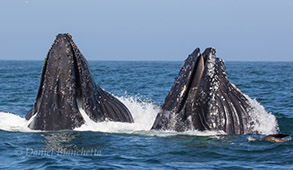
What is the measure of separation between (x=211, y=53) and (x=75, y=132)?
278 cm

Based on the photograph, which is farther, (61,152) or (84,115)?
(84,115)

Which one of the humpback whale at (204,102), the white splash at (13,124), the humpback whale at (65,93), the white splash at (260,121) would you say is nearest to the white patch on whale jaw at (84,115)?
the humpback whale at (65,93)

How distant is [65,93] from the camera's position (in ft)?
31.8

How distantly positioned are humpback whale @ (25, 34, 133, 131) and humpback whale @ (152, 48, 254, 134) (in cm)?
154

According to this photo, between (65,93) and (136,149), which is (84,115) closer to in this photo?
(65,93)

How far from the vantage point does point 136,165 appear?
25.9 feet

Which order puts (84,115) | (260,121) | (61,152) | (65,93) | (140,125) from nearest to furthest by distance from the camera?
Result: (61,152) < (260,121) < (65,93) < (84,115) < (140,125)

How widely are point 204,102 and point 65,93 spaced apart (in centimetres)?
256

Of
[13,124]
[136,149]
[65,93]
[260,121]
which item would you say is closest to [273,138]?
[260,121]

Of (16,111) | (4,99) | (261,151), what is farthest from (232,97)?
(4,99)

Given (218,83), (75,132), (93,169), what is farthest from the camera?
(75,132)

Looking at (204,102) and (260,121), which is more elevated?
(204,102)

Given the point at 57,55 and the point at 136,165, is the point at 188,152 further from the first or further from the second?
the point at 57,55

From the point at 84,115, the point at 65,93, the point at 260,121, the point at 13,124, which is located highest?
the point at 65,93
